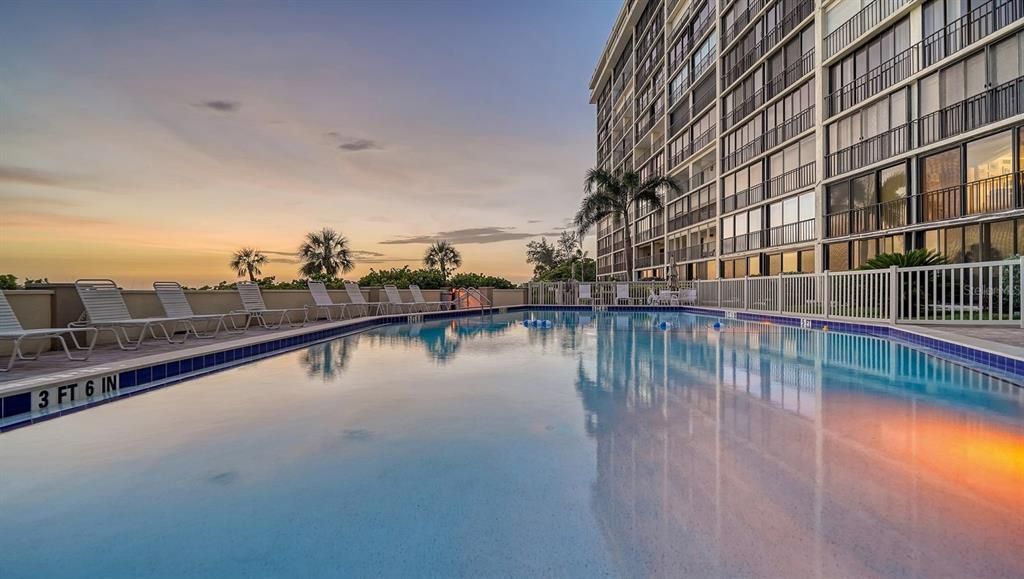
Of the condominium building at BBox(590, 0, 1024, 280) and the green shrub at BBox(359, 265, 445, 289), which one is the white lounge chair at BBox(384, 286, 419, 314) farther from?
the condominium building at BBox(590, 0, 1024, 280)

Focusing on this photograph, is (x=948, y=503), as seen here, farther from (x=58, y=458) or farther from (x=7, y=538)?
(x=58, y=458)

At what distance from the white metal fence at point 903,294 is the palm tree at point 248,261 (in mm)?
31623

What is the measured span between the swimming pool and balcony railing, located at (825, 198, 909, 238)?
36.3 ft

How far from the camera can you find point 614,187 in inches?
939

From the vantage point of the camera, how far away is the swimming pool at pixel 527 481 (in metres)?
1.62

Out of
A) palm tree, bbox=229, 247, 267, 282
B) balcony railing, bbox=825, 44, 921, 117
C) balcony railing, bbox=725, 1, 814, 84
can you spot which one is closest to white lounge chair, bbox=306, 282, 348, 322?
balcony railing, bbox=825, 44, 921, 117

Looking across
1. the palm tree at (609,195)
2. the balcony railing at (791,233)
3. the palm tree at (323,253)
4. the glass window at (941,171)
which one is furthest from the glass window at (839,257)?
the palm tree at (323,253)

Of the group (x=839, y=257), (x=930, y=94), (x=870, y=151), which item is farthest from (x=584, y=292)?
(x=930, y=94)

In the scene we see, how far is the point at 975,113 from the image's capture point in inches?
446

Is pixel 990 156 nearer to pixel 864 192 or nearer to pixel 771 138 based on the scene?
pixel 864 192

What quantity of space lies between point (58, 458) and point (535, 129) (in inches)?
714

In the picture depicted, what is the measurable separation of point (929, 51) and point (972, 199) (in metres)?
4.27

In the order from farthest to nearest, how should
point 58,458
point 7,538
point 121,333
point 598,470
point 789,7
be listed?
point 789,7, point 121,333, point 58,458, point 598,470, point 7,538

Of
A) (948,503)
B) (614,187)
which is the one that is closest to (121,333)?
(948,503)
